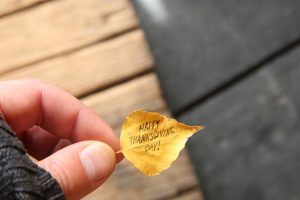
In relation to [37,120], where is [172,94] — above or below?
below

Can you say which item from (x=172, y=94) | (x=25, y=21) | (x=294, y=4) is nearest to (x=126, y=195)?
(x=25, y=21)

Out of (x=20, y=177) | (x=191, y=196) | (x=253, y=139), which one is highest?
(x=20, y=177)

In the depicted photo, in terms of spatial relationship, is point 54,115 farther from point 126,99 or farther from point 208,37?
point 208,37

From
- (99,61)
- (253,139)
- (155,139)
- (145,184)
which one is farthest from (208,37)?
(155,139)

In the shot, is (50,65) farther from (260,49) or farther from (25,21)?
(260,49)

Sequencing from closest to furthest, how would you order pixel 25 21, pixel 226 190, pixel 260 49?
pixel 25 21 → pixel 226 190 → pixel 260 49

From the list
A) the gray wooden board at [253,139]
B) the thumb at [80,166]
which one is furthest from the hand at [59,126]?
the gray wooden board at [253,139]

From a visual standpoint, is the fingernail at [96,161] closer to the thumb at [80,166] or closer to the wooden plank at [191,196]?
the thumb at [80,166]
